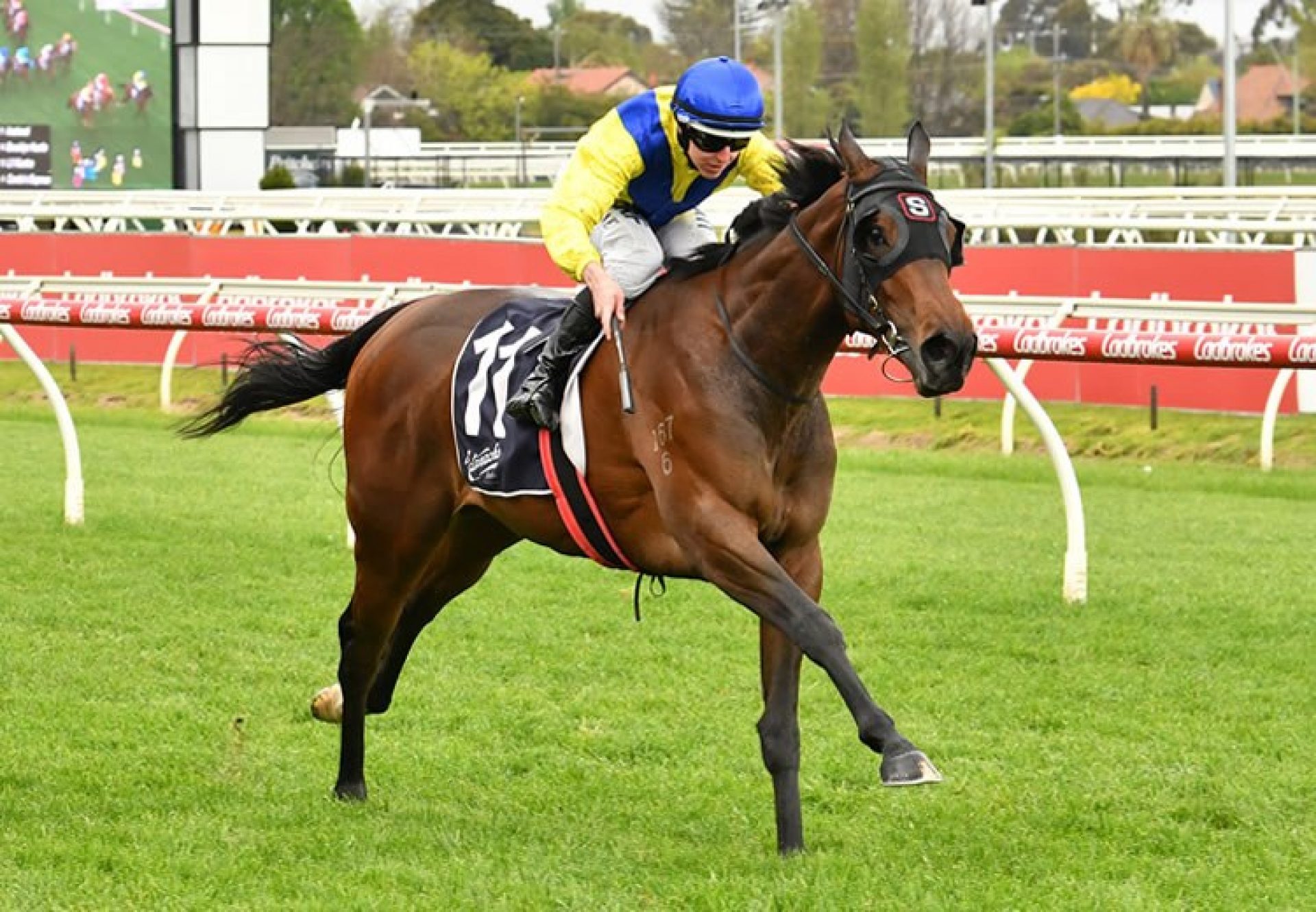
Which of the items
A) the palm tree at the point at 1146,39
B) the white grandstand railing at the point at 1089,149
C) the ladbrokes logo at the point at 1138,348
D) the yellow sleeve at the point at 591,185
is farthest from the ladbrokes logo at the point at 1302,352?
the palm tree at the point at 1146,39

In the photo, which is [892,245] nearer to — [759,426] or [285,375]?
[759,426]

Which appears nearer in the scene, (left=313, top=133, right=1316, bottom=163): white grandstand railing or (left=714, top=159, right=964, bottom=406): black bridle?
(left=714, top=159, right=964, bottom=406): black bridle

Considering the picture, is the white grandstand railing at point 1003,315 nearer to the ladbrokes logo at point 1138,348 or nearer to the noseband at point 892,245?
the ladbrokes logo at point 1138,348

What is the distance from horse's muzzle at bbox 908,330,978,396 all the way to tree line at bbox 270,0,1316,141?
180 ft

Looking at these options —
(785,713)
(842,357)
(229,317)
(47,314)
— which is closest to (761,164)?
(785,713)

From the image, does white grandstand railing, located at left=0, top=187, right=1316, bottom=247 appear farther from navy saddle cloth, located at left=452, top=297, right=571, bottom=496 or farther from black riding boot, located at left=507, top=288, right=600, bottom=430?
black riding boot, located at left=507, top=288, right=600, bottom=430

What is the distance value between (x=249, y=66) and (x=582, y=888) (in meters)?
24.7

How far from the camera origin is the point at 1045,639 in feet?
25.9

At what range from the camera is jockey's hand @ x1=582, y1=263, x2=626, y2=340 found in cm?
513

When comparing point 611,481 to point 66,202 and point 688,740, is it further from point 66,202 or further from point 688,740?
point 66,202

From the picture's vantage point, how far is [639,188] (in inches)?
214

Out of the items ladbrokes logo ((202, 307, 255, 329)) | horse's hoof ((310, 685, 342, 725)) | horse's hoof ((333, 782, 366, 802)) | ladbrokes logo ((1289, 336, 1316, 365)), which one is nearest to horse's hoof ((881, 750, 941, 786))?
horse's hoof ((333, 782, 366, 802))

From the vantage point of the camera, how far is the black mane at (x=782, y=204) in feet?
16.5

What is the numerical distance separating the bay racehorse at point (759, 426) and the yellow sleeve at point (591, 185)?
0.23 m
